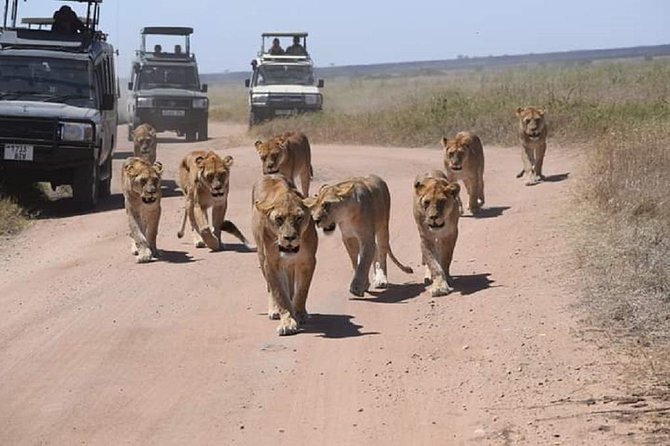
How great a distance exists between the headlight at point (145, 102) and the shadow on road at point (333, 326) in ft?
78.4

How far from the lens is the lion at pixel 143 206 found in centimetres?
1302

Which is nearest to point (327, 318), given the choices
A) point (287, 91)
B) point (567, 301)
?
point (567, 301)

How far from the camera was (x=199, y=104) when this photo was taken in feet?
111

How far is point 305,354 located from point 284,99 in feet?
82.2

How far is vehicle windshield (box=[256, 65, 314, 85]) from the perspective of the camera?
1345 inches

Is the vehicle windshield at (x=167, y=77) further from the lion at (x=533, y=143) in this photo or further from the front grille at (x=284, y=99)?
the lion at (x=533, y=143)

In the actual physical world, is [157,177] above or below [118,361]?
above

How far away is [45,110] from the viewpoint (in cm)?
1730

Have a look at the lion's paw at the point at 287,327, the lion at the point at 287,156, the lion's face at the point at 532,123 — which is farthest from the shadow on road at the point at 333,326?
the lion's face at the point at 532,123

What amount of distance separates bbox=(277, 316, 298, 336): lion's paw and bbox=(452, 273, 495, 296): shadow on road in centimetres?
173


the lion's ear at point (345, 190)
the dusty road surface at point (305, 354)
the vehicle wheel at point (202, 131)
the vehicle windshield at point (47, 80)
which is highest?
the vehicle windshield at point (47, 80)

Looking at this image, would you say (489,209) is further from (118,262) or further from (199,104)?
(199,104)

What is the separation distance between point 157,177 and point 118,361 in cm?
476

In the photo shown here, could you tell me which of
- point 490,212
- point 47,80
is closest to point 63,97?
→ point 47,80
